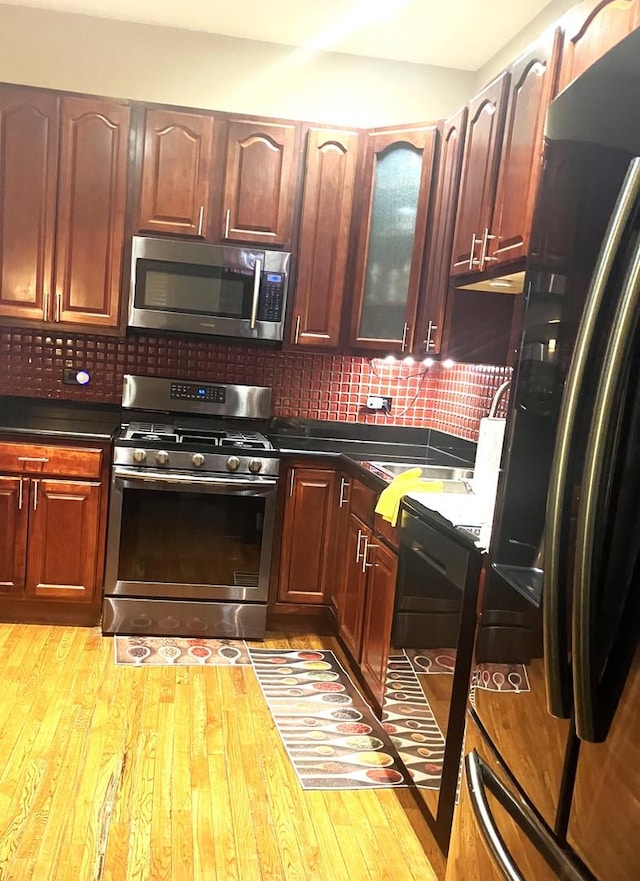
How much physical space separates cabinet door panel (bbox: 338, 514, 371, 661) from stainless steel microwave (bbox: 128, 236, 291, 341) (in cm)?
103

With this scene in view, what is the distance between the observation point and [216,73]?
3.77 m

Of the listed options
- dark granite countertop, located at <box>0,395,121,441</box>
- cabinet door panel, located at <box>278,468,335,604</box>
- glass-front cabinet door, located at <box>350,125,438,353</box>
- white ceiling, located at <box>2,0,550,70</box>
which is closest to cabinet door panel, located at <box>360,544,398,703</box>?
cabinet door panel, located at <box>278,468,335,604</box>

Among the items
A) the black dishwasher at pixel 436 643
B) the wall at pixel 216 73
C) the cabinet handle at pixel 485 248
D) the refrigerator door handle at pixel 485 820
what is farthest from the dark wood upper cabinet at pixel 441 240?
the refrigerator door handle at pixel 485 820

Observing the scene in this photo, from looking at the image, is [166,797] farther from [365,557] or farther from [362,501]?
[362,501]

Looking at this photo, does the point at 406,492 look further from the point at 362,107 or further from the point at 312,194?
the point at 362,107

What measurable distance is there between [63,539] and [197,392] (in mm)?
956

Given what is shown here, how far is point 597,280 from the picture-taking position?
3.11ft

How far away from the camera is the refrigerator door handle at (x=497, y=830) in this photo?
3.35 feet

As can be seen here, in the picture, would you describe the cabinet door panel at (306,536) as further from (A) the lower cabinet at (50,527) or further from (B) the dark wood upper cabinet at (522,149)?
(B) the dark wood upper cabinet at (522,149)

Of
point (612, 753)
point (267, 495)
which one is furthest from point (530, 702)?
point (267, 495)

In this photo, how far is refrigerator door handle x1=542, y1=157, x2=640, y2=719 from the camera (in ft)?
3.11

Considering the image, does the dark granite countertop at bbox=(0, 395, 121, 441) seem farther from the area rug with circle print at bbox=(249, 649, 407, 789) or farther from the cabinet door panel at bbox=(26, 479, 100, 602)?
the area rug with circle print at bbox=(249, 649, 407, 789)

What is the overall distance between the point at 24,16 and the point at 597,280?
12.1ft

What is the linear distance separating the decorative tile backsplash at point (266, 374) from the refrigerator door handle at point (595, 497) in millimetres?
2660
